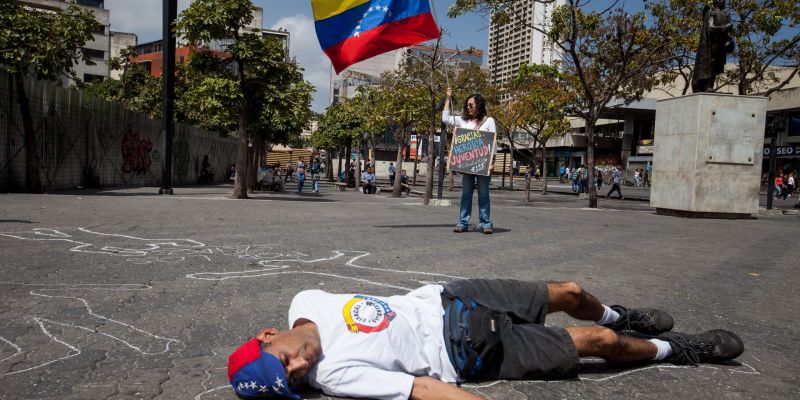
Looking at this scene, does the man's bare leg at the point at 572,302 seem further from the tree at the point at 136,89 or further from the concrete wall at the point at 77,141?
the tree at the point at 136,89

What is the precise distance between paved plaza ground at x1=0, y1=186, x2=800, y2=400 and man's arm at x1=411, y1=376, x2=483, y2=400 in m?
0.51

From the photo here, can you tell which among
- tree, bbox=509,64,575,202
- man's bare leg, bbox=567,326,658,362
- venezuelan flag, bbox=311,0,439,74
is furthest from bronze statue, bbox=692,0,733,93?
tree, bbox=509,64,575,202

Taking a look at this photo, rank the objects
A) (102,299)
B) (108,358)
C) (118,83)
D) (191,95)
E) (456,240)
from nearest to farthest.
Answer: (108,358) → (102,299) → (456,240) → (191,95) → (118,83)

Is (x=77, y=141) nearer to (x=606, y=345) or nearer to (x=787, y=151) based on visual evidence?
(x=606, y=345)

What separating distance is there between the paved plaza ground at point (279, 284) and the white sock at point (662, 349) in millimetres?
63

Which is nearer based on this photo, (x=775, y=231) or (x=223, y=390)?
(x=223, y=390)

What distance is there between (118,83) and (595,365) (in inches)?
1783

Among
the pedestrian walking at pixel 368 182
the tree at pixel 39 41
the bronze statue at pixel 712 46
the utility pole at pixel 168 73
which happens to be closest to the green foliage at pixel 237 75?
the utility pole at pixel 168 73

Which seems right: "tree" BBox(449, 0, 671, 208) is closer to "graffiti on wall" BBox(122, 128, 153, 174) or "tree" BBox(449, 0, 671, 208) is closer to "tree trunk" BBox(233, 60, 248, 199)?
"tree trunk" BBox(233, 60, 248, 199)

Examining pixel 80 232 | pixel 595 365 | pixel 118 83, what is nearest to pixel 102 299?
pixel 595 365

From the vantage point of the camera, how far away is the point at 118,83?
4194 centimetres

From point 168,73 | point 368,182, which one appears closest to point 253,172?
point 368,182

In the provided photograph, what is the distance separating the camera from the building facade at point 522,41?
19453 millimetres

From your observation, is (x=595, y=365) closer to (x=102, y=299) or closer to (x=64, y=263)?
(x=102, y=299)
